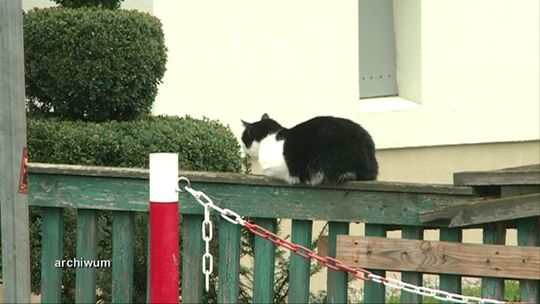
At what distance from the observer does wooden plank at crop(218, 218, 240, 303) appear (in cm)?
561

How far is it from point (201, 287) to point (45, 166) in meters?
0.89

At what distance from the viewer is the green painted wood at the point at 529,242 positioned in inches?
219

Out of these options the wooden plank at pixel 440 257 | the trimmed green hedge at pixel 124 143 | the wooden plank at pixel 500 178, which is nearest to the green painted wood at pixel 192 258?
the wooden plank at pixel 440 257

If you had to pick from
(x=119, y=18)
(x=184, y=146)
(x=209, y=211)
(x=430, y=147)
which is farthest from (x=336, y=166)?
(x=430, y=147)

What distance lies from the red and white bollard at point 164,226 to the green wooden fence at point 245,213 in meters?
0.65

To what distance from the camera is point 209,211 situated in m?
5.47

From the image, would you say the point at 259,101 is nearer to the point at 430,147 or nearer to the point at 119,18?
the point at 430,147

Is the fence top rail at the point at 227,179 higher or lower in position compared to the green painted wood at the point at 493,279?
higher

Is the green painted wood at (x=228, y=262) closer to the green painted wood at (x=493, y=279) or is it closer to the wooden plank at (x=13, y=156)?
the wooden plank at (x=13, y=156)

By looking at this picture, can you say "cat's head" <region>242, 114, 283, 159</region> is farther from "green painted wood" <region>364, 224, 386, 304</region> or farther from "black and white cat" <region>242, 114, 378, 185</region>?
"green painted wood" <region>364, 224, 386, 304</region>

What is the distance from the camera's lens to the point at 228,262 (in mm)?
5637

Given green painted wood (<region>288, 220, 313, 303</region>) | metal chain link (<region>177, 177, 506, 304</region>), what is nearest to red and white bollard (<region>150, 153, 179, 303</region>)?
metal chain link (<region>177, 177, 506, 304</region>)

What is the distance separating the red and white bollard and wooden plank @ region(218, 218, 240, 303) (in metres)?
0.69

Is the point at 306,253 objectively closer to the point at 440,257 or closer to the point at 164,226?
the point at 440,257
